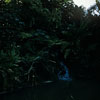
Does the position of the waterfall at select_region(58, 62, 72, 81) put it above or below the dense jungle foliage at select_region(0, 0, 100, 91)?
below

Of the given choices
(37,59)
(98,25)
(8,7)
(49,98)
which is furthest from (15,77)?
(98,25)

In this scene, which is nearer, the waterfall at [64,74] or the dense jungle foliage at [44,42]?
the dense jungle foliage at [44,42]


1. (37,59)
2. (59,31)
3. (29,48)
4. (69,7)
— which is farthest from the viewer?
(69,7)

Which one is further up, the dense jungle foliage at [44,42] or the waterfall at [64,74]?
the dense jungle foliage at [44,42]

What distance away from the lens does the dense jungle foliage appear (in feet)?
19.3

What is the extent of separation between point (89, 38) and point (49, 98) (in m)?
4.36

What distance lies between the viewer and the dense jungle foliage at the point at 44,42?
5.89m

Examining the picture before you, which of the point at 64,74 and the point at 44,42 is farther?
the point at 64,74

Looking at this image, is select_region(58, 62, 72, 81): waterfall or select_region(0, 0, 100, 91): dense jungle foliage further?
select_region(58, 62, 72, 81): waterfall

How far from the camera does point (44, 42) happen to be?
6.74 m

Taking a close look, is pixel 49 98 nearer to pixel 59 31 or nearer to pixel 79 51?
pixel 79 51

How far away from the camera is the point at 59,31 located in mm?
7871

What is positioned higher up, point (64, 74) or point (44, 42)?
point (44, 42)

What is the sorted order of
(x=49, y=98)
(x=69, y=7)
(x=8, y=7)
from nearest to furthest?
(x=49, y=98)
(x=8, y=7)
(x=69, y=7)
